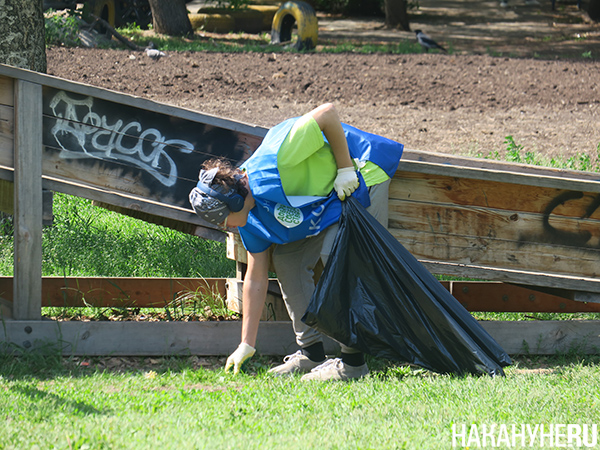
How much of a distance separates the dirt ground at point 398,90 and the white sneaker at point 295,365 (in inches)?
184

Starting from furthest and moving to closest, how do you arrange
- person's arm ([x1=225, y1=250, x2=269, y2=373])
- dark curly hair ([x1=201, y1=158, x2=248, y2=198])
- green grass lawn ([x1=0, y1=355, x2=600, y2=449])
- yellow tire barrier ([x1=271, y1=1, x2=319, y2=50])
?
yellow tire barrier ([x1=271, y1=1, x2=319, y2=50]), person's arm ([x1=225, y1=250, x2=269, y2=373]), dark curly hair ([x1=201, y1=158, x2=248, y2=198]), green grass lawn ([x1=0, y1=355, x2=600, y2=449])

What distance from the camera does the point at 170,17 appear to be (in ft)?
58.4

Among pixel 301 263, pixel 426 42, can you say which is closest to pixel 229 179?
pixel 301 263

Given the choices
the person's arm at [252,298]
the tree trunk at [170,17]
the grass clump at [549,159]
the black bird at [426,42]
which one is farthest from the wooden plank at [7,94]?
the tree trunk at [170,17]

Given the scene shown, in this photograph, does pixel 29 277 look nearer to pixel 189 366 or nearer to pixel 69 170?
pixel 69 170

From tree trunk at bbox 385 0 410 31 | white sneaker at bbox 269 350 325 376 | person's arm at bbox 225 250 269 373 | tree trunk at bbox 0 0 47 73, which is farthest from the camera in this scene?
tree trunk at bbox 385 0 410 31

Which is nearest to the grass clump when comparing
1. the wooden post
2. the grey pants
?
the grey pants

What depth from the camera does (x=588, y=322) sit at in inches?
161

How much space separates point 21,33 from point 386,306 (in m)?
3.71

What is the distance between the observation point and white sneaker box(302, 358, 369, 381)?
3.58m

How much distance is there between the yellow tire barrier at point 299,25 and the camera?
1575 cm

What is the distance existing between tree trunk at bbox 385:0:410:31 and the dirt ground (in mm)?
7609

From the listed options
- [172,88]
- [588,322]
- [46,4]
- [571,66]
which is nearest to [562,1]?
[571,66]

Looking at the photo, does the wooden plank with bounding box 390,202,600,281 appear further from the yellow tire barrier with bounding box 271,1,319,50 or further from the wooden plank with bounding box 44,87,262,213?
the yellow tire barrier with bounding box 271,1,319,50
